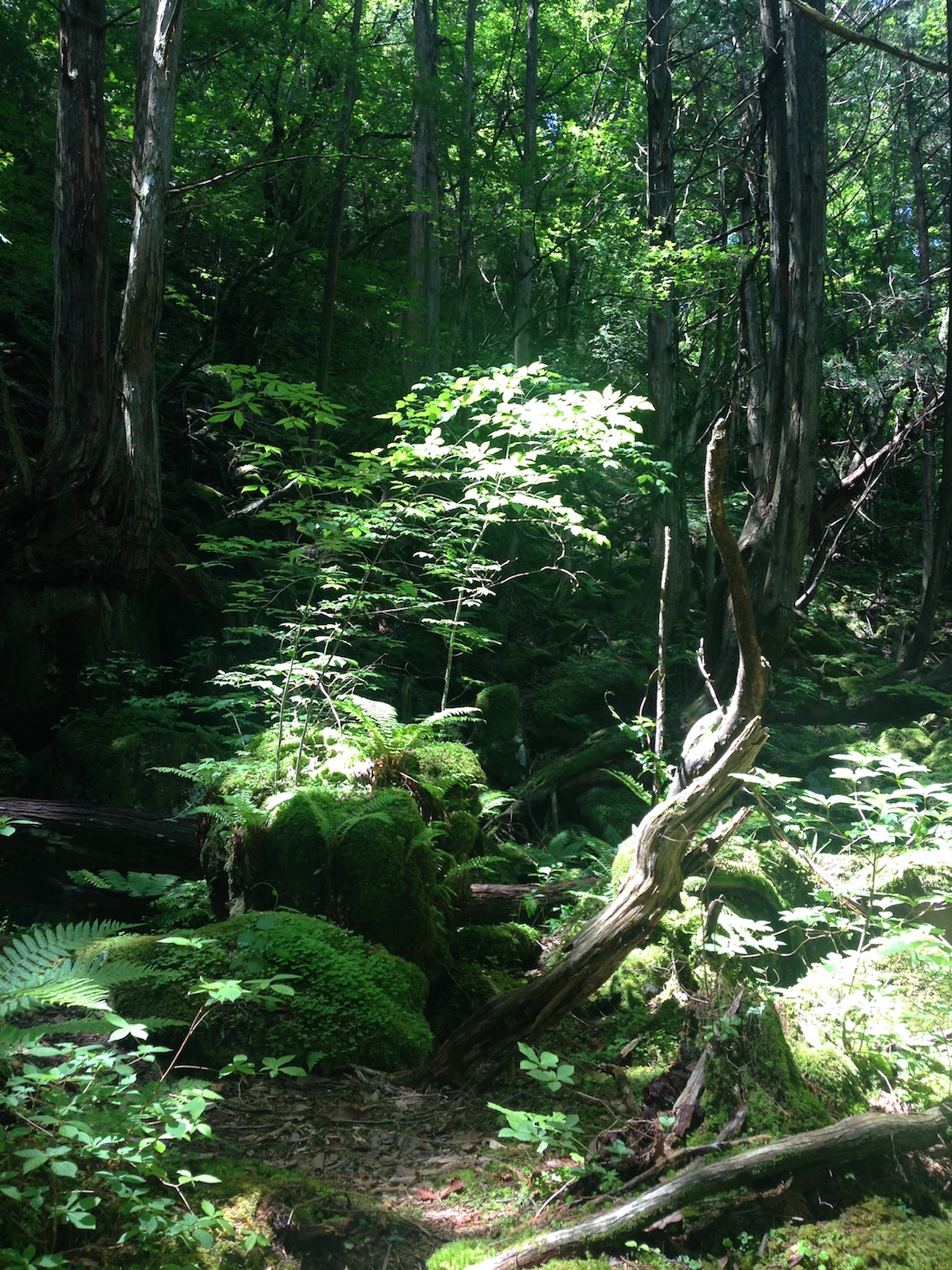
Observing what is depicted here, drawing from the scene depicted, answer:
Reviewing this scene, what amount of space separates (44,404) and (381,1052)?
9180 millimetres

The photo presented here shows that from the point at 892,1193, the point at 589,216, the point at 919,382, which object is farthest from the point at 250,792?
the point at 589,216

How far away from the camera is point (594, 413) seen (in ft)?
16.8

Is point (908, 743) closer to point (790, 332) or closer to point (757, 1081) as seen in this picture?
point (790, 332)

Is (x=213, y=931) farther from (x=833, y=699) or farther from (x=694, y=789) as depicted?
(x=833, y=699)

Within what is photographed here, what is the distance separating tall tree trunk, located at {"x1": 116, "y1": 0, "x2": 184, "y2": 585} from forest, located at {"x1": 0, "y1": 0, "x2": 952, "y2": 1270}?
0.04 meters

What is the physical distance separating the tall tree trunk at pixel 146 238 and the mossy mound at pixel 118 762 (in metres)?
1.99

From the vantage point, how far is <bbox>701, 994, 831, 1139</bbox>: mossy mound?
2734mm

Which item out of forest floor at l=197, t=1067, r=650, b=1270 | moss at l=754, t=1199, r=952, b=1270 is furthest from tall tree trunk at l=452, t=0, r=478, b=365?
moss at l=754, t=1199, r=952, b=1270

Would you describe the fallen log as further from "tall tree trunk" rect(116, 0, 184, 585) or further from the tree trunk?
"tall tree trunk" rect(116, 0, 184, 585)

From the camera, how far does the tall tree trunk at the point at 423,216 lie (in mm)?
12141

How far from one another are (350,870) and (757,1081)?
2383 millimetres

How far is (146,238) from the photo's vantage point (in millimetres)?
7090

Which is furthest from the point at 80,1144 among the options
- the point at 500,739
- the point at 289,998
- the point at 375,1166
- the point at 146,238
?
the point at 500,739

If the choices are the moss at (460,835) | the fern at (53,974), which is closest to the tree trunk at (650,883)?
the moss at (460,835)
